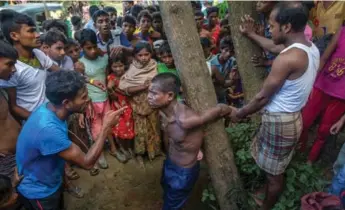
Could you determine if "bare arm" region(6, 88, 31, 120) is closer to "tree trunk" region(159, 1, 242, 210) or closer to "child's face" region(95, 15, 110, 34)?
"tree trunk" region(159, 1, 242, 210)

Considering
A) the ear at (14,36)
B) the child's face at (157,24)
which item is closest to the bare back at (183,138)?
the ear at (14,36)

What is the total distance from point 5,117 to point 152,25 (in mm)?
3274

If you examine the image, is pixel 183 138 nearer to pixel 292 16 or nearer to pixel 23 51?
pixel 292 16

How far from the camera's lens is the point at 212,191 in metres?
2.48

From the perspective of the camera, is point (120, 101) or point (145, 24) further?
point (145, 24)

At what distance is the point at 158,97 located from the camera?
2.14 m

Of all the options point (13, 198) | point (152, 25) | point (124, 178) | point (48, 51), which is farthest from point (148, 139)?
point (152, 25)

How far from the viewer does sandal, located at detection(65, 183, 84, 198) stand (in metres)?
3.11

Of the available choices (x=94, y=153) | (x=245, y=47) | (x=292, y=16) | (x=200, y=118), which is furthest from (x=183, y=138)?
(x=292, y=16)

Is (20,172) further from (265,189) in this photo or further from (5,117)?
(265,189)

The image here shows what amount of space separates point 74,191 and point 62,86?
181cm

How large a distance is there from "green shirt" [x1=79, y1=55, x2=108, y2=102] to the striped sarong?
1345mm

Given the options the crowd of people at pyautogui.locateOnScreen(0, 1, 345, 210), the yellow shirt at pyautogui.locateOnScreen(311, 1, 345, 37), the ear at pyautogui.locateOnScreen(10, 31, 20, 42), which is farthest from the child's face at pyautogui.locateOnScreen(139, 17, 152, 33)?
the yellow shirt at pyautogui.locateOnScreen(311, 1, 345, 37)

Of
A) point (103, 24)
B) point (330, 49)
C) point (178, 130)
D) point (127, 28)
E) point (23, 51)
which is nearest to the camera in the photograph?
point (178, 130)
